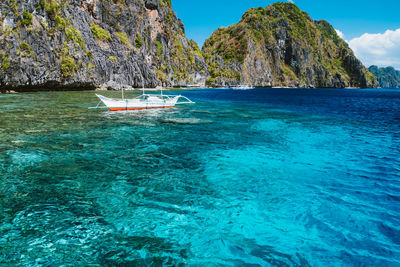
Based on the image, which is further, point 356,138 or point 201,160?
point 356,138

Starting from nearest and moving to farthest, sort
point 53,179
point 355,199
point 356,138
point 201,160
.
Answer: point 355,199 < point 53,179 < point 201,160 < point 356,138

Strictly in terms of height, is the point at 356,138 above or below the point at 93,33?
below

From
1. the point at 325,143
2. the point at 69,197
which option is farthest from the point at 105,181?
the point at 325,143

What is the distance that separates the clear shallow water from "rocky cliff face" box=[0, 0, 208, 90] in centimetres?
4580

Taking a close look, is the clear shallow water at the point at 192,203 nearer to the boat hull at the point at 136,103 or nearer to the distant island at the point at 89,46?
the boat hull at the point at 136,103

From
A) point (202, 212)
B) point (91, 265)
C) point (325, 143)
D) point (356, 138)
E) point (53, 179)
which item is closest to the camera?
point (91, 265)

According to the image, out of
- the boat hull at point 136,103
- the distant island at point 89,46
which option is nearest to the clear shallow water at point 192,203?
the boat hull at point 136,103

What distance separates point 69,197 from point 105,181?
171cm

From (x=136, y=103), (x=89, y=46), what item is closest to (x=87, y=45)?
A: (x=89, y=46)

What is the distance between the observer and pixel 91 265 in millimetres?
5340

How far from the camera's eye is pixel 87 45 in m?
81.2

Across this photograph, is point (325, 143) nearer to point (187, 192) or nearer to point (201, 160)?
point (201, 160)

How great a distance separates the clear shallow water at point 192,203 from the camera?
5.98m

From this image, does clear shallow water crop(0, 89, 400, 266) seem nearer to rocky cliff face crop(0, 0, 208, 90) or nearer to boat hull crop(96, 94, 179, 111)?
boat hull crop(96, 94, 179, 111)
